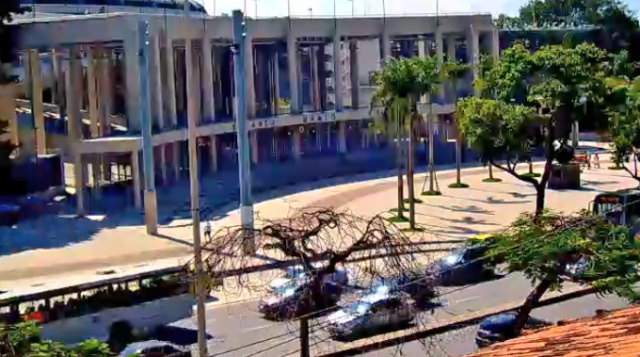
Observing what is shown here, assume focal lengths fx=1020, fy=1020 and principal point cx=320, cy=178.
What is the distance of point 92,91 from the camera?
40469 mm

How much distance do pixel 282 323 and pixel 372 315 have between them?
2410mm

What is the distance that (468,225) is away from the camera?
31.4m

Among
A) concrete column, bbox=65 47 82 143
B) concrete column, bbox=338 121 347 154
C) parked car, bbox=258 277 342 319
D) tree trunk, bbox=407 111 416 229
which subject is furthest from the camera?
concrete column, bbox=338 121 347 154

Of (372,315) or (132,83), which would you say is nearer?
(372,315)

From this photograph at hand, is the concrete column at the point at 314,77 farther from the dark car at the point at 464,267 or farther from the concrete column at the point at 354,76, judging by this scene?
the dark car at the point at 464,267

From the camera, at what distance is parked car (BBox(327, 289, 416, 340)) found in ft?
49.1

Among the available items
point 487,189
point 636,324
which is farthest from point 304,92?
point 636,324

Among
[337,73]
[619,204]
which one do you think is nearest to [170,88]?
[337,73]

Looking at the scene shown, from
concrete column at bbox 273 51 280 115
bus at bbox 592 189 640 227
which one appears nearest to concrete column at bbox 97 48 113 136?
concrete column at bbox 273 51 280 115

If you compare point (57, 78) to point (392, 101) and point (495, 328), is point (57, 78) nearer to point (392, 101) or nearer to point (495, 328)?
point (392, 101)

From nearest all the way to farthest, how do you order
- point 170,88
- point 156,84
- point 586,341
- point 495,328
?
point 586,341, point 495,328, point 156,84, point 170,88

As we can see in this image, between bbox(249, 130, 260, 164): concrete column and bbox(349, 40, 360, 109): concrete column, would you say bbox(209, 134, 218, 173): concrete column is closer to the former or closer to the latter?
bbox(249, 130, 260, 164): concrete column

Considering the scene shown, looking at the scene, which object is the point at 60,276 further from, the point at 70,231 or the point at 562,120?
the point at 562,120

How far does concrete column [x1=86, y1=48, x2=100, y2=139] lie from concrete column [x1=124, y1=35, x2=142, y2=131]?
2.81 metres
